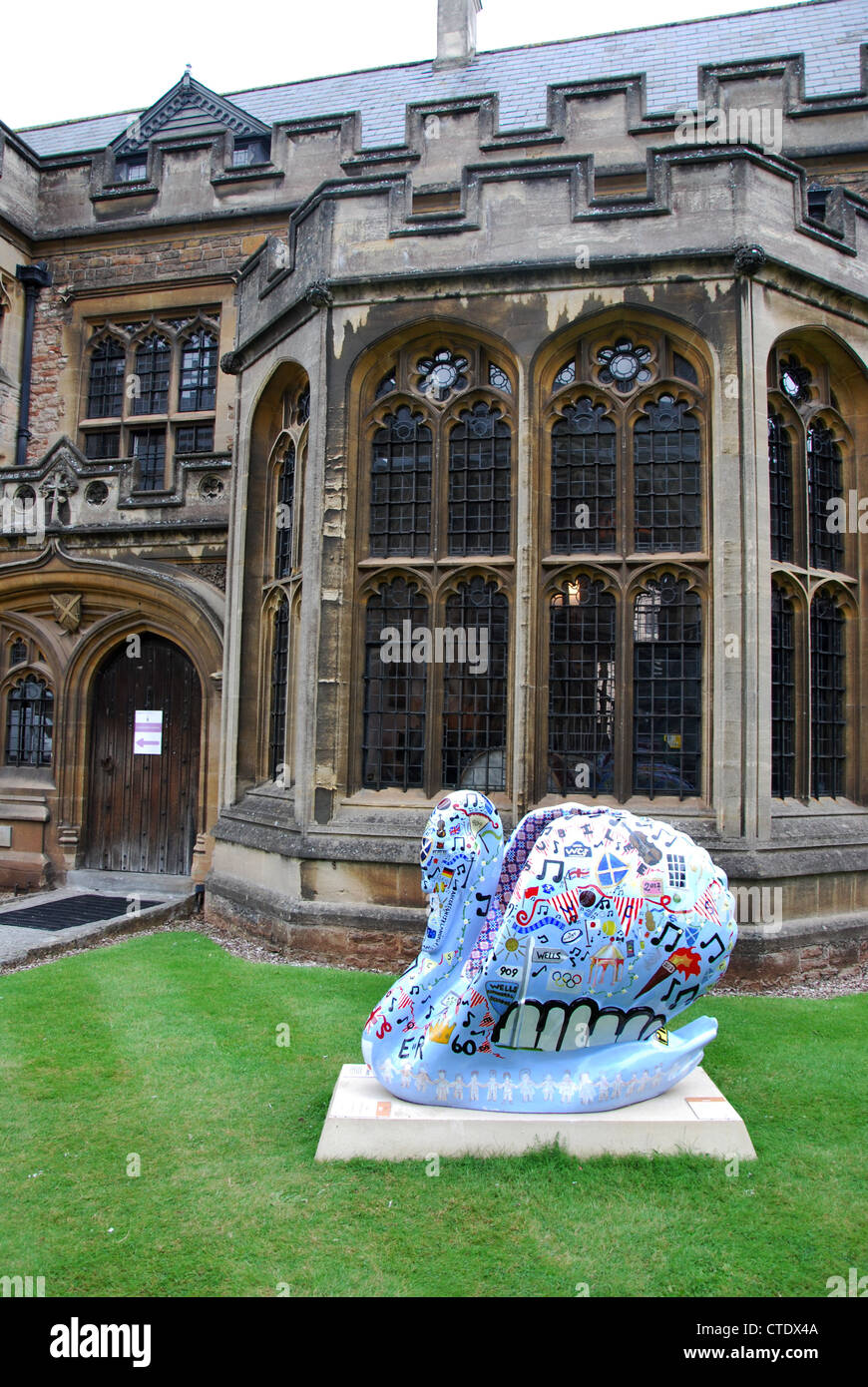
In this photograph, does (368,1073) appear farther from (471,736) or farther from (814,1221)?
(471,736)

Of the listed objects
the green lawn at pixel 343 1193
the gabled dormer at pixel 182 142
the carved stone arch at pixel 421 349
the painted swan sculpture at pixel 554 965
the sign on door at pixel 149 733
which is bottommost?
the green lawn at pixel 343 1193

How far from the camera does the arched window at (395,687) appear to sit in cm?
793

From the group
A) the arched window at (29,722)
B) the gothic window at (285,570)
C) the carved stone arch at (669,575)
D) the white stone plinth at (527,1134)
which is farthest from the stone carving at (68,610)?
the white stone plinth at (527,1134)

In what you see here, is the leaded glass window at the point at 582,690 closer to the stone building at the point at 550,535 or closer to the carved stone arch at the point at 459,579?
the stone building at the point at 550,535

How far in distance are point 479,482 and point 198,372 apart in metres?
6.15

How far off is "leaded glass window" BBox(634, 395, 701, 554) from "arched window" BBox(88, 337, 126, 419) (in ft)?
26.1

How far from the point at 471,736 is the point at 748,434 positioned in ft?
10.8

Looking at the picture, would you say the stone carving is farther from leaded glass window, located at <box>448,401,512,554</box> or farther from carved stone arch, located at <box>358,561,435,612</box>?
leaded glass window, located at <box>448,401,512,554</box>

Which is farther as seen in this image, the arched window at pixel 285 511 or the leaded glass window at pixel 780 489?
the arched window at pixel 285 511

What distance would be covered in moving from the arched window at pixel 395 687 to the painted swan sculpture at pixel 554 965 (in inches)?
146

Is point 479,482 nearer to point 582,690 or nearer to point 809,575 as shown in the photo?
point 582,690

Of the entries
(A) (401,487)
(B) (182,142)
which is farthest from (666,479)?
(B) (182,142)

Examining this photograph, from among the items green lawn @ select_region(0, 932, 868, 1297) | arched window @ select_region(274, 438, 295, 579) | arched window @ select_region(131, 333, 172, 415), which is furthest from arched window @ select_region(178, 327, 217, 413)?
green lawn @ select_region(0, 932, 868, 1297)

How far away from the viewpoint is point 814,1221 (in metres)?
3.45
